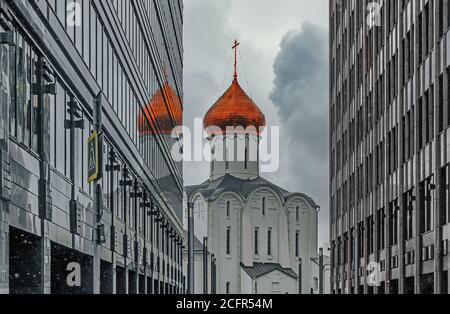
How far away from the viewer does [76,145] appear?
28.5m

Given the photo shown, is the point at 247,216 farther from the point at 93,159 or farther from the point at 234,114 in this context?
the point at 93,159

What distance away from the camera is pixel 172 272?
246 ft

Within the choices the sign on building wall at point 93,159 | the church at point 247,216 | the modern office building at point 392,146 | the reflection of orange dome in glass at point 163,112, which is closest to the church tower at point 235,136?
the church at point 247,216

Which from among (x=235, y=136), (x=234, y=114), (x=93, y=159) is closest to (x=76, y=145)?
(x=93, y=159)

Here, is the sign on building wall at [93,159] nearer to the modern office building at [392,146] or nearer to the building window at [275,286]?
the modern office building at [392,146]

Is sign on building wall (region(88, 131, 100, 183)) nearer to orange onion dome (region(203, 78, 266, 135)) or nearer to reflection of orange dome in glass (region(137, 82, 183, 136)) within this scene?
reflection of orange dome in glass (region(137, 82, 183, 136))

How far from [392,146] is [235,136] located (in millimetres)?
103953

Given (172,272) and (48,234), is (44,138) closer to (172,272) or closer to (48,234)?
(48,234)

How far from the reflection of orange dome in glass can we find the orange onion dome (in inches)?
2575

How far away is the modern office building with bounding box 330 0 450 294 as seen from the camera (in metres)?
35.7

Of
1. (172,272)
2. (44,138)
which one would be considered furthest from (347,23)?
(44,138)

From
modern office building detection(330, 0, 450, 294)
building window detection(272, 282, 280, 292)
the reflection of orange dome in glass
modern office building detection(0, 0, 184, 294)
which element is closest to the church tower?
building window detection(272, 282, 280, 292)

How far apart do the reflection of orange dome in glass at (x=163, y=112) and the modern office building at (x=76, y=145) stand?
343 millimetres
